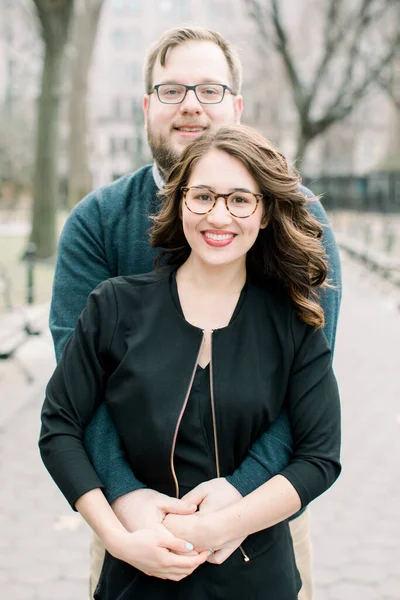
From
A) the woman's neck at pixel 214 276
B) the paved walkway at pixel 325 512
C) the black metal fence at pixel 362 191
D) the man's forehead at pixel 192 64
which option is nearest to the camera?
the woman's neck at pixel 214 276

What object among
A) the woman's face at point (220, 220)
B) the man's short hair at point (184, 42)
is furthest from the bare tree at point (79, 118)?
the woman's face at point (220, 220)

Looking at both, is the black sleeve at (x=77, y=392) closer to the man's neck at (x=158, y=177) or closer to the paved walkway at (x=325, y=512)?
the man's neck at (x=158, y=177)

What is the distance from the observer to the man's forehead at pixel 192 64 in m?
2.36

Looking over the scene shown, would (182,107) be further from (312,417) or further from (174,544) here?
(174,544)

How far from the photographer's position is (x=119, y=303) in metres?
1.99

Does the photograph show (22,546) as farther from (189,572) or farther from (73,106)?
(73,106)

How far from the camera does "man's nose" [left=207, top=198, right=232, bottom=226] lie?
1.95m

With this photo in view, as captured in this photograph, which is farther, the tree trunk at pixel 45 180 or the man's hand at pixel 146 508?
the tree trunk at pixel 45 180

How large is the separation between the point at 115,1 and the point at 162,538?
307 feet

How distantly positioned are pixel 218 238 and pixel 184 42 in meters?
0.75

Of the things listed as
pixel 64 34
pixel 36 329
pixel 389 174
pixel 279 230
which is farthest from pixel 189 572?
pixel 389 174

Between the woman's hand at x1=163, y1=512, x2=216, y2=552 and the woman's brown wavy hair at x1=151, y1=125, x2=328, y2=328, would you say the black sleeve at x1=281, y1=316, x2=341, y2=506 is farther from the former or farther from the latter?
the woman's hand at x1=163, y1=512, x2=216, y2=552

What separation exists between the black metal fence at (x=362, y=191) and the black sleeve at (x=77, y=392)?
1254 inches

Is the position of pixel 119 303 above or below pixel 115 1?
below
